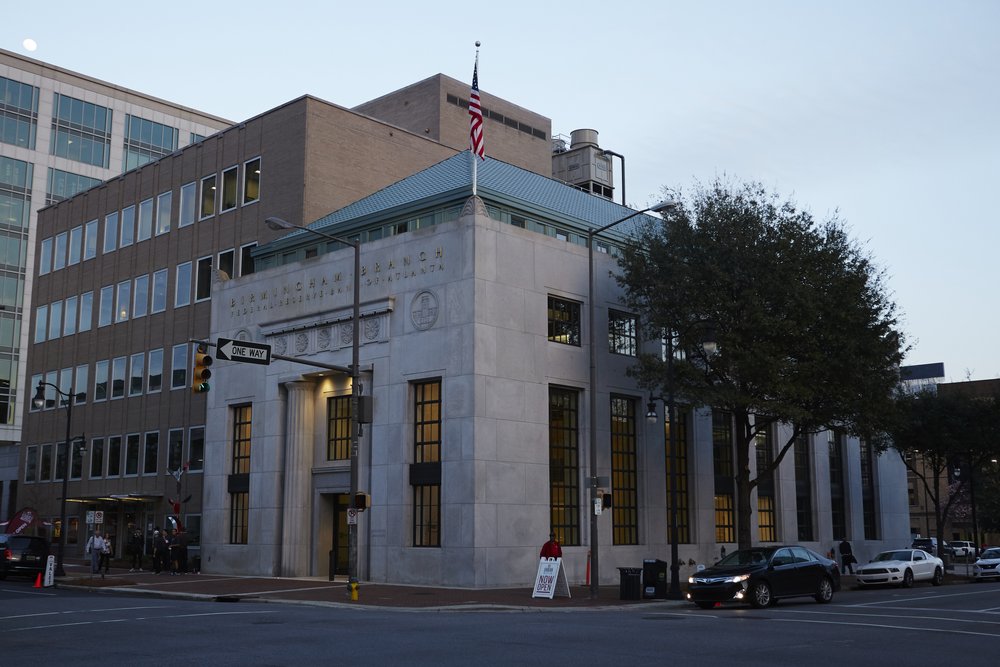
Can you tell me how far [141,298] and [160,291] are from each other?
74.5 inches

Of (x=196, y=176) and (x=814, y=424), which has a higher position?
(x=196, y=176)

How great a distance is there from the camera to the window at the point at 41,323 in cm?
5922

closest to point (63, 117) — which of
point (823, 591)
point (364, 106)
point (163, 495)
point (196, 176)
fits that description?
point (364, 106)

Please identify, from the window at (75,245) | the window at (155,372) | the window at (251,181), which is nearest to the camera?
the window at (251,181)

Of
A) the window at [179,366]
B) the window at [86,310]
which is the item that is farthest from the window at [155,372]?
the window at [86,310]

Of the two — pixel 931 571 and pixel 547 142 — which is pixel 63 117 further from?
pixel 931 571

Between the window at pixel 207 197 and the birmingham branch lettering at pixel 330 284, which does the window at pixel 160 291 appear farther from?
the birmingham branch lettering at pixel 330 284

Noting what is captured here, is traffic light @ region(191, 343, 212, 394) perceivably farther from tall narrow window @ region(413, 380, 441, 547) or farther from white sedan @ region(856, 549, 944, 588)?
white sedan @ region(856, 549, 944, 588)

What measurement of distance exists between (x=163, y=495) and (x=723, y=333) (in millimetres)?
28473

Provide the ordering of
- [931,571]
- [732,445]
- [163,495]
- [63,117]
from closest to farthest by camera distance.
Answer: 1. [931,571]
2. [732,445]
3. [163,495]
4. [63,117]

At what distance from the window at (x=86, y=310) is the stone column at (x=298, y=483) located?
23.5 meters

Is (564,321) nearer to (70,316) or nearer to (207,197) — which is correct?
(207,197)

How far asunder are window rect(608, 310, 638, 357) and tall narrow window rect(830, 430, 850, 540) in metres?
16.8

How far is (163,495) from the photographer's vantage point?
46844mm
